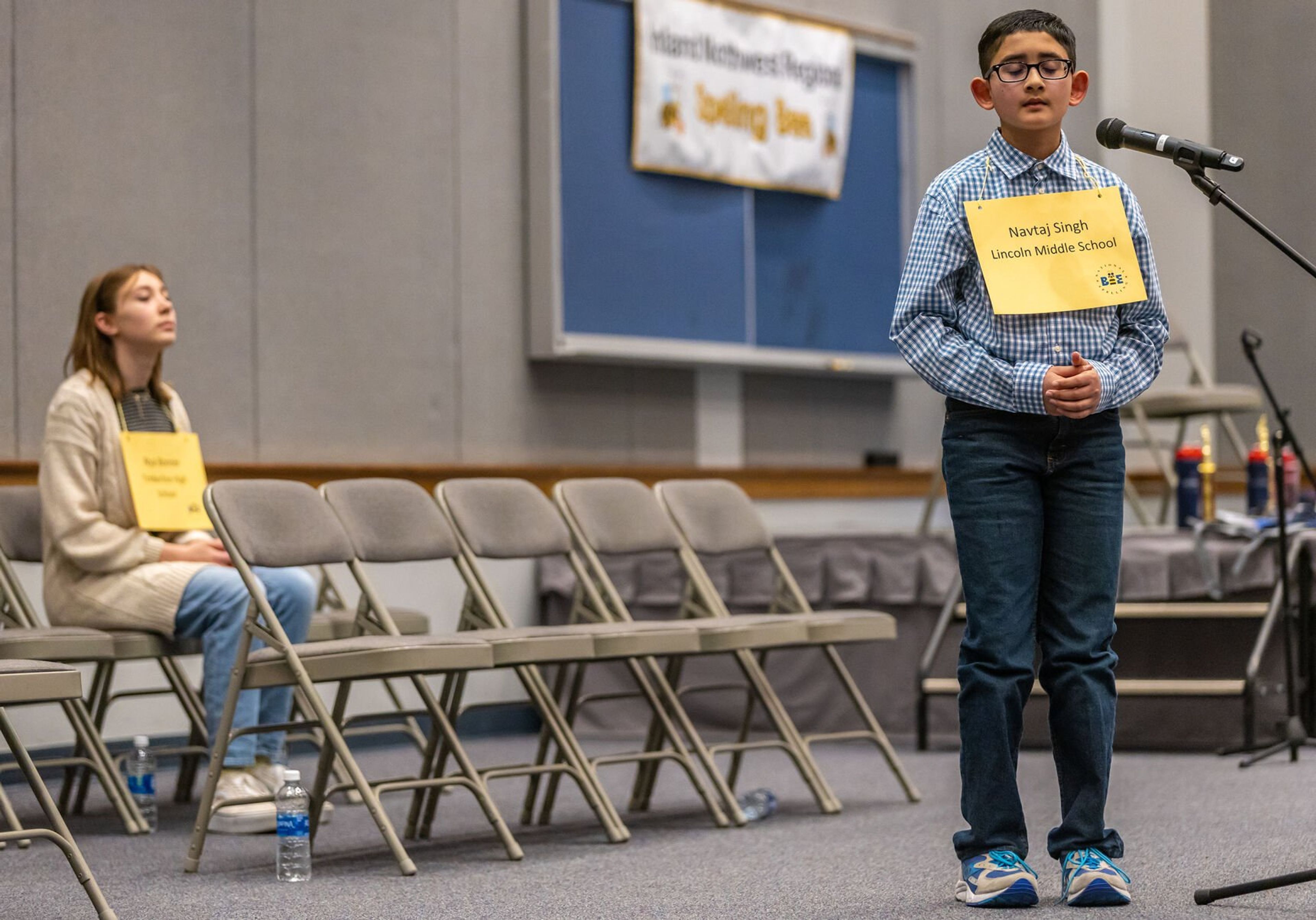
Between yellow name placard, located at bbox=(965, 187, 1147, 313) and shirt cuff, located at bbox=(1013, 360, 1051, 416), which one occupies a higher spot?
yellow name placard, located at bbox=(965, 187, 1147, 313)

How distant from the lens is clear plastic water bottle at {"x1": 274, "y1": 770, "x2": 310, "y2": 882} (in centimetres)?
329

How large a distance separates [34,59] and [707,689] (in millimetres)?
2832

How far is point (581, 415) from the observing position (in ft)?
21.9

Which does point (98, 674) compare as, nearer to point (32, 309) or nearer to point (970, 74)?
point (32, 309)

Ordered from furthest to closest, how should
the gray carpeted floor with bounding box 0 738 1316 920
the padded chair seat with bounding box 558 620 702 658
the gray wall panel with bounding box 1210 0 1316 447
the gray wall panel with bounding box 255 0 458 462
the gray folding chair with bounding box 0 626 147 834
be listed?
the gray wall panel with bounding box 1210 0 1316 447, the gray wall panel with bounding box 255 0 458 462, the gray folding chair with bounding box 0 626 147 834, the padded chair seat with bounding box 558 620 702 658, the gray carpeted floor with bounding box 0 738 1316 920

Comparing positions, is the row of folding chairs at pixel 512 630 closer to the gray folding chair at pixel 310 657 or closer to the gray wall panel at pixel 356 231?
the gray folding chair at pixel 310 657

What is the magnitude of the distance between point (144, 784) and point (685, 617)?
1.45 meters

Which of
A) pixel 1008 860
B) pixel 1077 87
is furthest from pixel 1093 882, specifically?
pixel 1077 87

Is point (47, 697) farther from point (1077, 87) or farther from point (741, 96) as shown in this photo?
point (741, 96)

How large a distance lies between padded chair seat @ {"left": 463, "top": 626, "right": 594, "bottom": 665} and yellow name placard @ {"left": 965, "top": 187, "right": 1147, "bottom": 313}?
137 centimetres

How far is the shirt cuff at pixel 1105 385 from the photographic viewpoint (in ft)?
8.59

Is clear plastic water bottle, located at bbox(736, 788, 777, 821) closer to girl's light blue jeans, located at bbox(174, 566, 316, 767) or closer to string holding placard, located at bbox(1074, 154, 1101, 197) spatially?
girl's light blue jeans, located at bbox(174, 566, 316, 767)

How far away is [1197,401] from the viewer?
6293 mm

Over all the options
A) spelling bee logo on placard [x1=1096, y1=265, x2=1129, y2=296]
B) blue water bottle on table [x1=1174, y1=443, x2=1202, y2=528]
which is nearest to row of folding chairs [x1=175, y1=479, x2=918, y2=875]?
spelling bee logo on placard [x1=1096, y1=265, x2=1129, y2=296]
